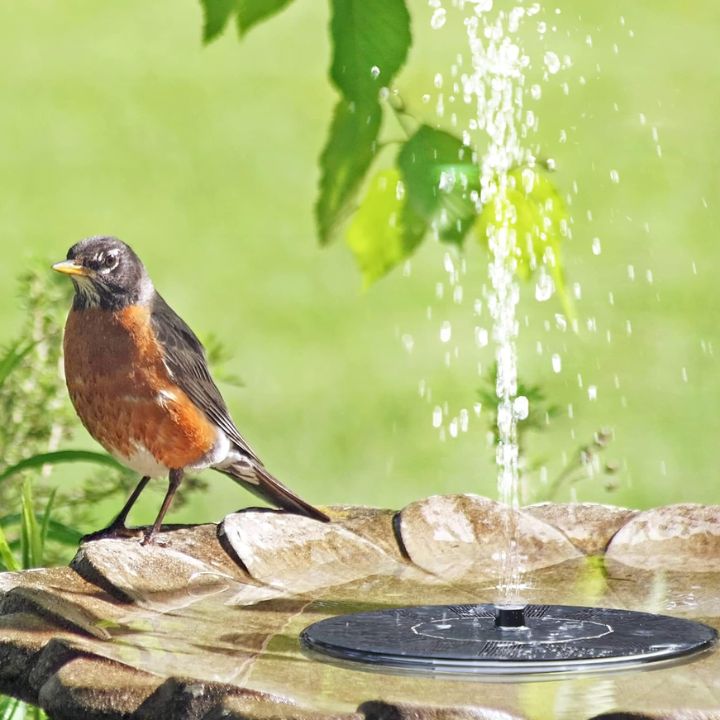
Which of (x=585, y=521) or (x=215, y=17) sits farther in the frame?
(x=585, y=521)

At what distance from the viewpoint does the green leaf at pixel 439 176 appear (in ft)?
6.35

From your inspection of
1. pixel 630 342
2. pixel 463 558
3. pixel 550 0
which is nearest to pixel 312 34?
pixel 550 0

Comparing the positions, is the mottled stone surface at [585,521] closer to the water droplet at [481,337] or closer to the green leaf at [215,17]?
the green leaf at [215,17]

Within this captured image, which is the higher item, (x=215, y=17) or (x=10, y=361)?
(x=215, y=17)

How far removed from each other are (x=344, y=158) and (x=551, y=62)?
6743mm

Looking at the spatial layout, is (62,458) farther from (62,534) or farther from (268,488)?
(268,488)

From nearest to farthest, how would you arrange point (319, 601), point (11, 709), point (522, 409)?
1. point (319, 601)
2. point (11, 709)
3. point (522, 409)

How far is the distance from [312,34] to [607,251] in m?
2.23

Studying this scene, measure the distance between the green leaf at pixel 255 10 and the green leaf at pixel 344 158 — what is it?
0.15m

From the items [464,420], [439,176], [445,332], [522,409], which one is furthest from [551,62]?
[439,176]

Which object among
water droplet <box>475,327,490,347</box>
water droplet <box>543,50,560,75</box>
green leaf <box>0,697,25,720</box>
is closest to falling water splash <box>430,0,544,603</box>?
green leaf <box>0,697,25,720</box>

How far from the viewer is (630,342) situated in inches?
271

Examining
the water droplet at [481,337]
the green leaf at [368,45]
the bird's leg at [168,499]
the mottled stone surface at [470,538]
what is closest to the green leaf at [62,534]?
the bird's leg at [168,499]

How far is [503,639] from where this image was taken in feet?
6.67
